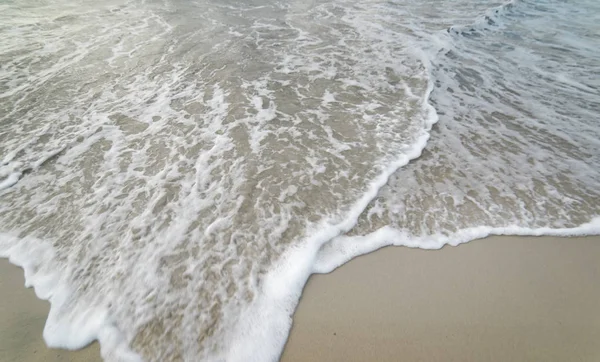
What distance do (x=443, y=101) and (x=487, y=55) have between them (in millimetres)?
3198

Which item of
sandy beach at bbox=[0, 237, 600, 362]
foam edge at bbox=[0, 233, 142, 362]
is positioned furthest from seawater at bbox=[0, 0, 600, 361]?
sandy beach at bbox=[0, 237, 600, 362]

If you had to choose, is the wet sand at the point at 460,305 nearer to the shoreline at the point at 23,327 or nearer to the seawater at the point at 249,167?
the seawater at the point at 249,167

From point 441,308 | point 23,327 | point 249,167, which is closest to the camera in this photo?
point 23,327

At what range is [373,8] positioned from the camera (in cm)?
1081

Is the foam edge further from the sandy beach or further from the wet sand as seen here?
the wet sand

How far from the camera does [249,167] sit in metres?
3.65

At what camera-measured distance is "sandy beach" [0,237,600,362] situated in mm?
2068

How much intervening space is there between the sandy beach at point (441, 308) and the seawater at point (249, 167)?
0.44 feet

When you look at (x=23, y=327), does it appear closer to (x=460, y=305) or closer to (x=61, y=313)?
(x=61, y=313)

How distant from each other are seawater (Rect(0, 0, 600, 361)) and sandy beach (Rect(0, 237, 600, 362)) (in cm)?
13

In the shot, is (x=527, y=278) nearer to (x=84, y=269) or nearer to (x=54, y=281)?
(x=84, y=269)

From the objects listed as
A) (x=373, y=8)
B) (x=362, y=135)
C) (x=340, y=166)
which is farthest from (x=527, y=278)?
(x=373, y=8)

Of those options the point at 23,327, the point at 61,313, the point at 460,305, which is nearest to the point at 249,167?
the point at 61,313

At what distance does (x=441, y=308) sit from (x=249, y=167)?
2362 millimetres
